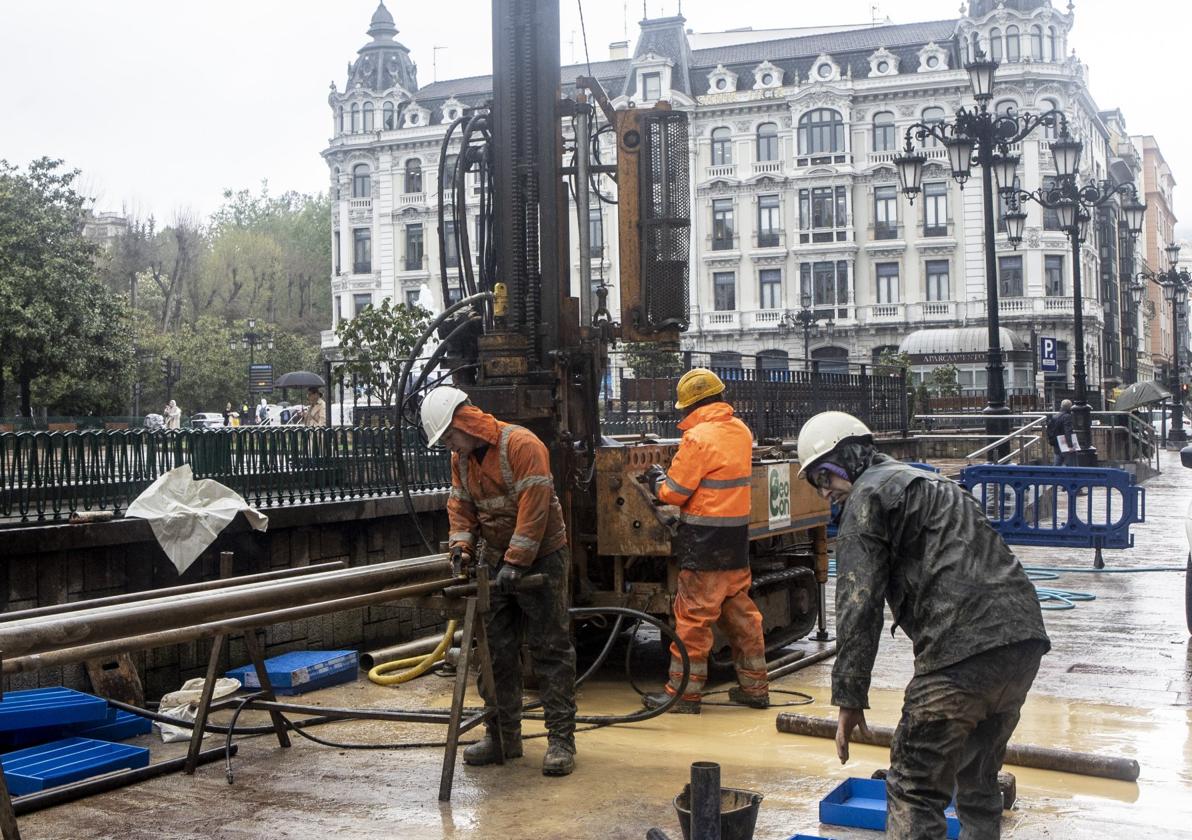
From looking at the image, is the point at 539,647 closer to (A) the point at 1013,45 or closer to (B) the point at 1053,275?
(B) the point at 1053,275

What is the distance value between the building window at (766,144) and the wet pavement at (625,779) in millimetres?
56117

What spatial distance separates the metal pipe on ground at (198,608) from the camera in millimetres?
4875

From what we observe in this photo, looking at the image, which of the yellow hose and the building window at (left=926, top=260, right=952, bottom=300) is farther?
the building window at (left=926, top=260, right=952, bottom=300)

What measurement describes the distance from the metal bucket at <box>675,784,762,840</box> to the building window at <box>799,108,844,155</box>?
5934 centimetres

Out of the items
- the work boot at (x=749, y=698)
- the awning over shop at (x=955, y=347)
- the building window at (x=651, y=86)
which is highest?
the building window at (x=651, y=86)

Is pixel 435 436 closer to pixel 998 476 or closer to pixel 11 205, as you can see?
pixel 998 476

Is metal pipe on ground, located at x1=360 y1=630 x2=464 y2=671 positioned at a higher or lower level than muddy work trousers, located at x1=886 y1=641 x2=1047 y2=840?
lower

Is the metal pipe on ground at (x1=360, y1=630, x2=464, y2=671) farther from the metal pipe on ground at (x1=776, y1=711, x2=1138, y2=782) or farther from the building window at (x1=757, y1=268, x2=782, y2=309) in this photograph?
the building window at (x1=757, y1=268, x2=782, y2=309)

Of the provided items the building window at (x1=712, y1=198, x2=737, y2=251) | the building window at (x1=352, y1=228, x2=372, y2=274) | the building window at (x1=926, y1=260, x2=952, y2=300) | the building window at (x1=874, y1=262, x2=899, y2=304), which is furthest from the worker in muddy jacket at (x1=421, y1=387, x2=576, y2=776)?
the building window at (x1=352, y1=228, x2=372, y2=274)

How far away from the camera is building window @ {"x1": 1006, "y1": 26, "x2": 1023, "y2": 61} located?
60.0 metres

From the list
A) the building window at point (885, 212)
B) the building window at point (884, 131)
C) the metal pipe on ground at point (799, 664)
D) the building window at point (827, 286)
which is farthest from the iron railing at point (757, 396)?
the building window at point (884, 131)

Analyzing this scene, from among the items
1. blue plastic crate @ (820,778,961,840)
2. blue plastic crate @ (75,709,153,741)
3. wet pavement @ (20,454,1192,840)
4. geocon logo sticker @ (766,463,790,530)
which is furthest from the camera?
geocon logo sticker @ (766,463,790,530)

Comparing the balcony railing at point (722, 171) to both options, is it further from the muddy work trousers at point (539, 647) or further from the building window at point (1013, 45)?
the muddy work trousers at point (539, 647)

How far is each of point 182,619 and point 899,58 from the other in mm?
61936
